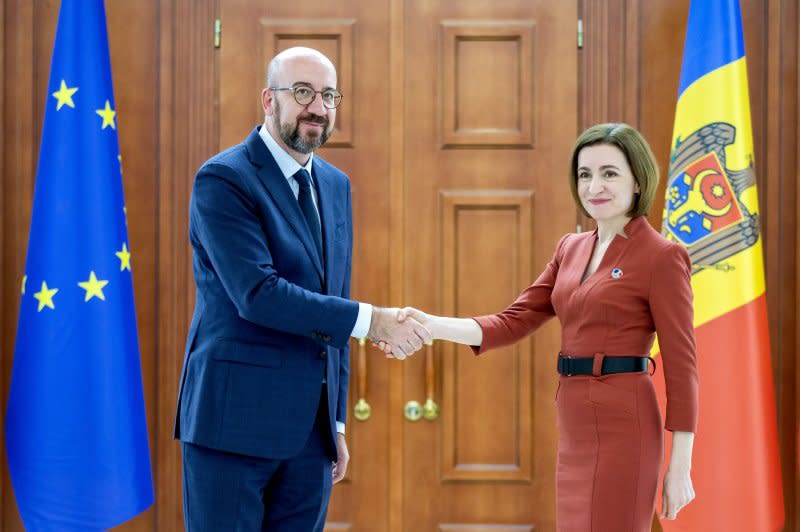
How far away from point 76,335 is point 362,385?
3.43ft

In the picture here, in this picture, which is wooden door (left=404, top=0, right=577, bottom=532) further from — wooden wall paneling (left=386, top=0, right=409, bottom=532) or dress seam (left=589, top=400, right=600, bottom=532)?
dress seam (left=589, top=400, right=600, bottom=532)

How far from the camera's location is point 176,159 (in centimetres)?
311

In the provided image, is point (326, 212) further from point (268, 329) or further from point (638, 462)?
point (638, 462)

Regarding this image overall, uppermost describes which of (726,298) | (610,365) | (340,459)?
(726,298)

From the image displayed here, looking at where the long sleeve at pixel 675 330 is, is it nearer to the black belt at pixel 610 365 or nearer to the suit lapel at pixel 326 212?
the black belt at pixel 610 365

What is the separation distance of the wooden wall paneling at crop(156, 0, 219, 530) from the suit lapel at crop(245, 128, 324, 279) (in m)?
1.12

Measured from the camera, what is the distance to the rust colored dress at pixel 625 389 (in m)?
1.81

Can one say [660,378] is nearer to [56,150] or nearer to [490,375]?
[490,375]

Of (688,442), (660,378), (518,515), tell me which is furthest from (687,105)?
(518,515)

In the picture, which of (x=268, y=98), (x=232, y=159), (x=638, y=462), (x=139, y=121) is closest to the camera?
(x=638, y=462)

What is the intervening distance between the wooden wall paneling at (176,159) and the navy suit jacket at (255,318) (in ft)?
3.57

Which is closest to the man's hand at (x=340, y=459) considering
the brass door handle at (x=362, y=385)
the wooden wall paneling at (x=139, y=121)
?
the brass door handle at (x=362, y=385)

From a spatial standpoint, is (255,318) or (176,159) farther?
(176,159)

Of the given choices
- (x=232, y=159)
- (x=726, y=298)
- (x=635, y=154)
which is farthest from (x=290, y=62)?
(x=726, y=298)
